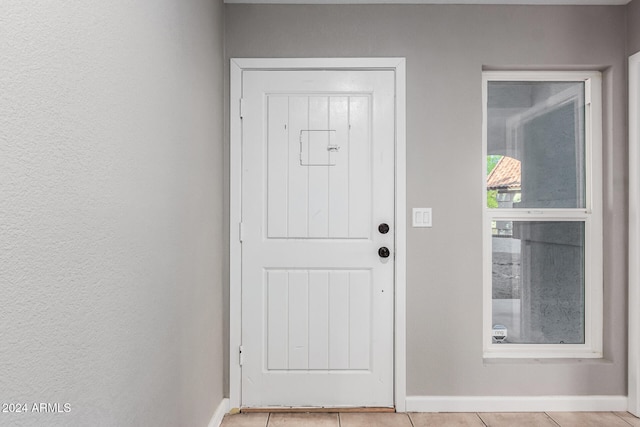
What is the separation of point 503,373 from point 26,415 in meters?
2.31

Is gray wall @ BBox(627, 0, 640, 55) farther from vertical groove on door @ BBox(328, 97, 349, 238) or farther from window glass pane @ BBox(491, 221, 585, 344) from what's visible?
vertical groove on door @ BBox(328, 97, 349, 238)

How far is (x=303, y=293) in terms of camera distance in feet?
→ 7.98

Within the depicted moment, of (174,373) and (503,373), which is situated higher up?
(174,373)

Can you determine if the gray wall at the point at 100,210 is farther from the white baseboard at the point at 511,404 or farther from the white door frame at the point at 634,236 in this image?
the white door frame at the point at 634,236

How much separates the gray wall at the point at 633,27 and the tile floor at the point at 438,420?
203 cm

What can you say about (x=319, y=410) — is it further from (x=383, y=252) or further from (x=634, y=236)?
(x=634, y=236)

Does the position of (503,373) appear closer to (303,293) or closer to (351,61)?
(303,293)

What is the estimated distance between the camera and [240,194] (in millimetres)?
2430

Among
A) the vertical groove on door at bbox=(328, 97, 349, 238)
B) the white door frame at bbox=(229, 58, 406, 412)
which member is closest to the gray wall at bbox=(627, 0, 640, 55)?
the white door frame at bbox=(229, 58, 406, 412)

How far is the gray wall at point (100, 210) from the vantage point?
79 centimetres

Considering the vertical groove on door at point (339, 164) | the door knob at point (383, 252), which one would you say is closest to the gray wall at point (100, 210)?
the vertical groove on door at point (339, 164)

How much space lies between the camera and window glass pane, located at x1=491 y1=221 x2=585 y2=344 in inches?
98.0

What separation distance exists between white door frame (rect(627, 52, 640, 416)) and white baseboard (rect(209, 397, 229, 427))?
2258 mm

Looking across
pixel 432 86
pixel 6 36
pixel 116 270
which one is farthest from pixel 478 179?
pixel 6 36
